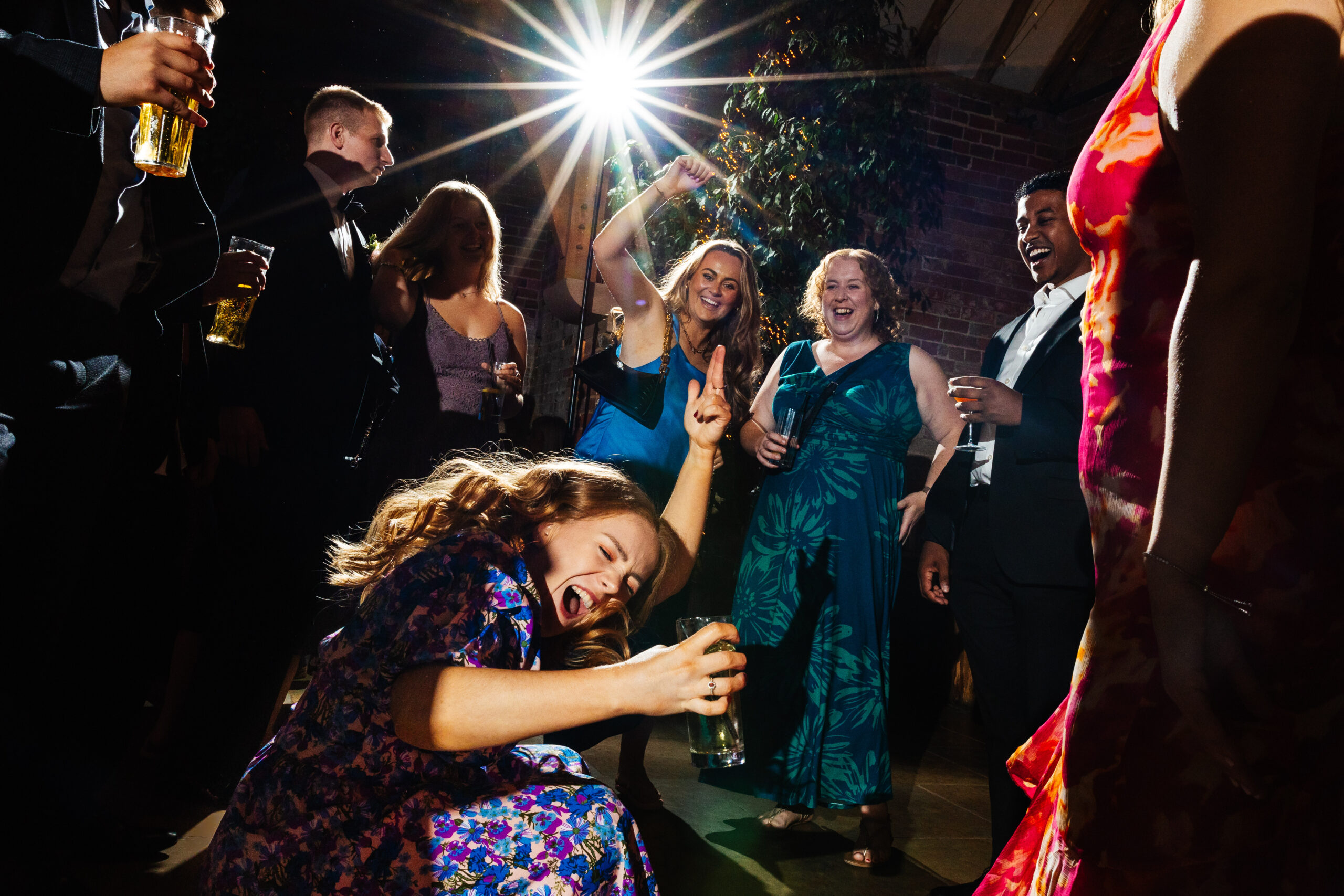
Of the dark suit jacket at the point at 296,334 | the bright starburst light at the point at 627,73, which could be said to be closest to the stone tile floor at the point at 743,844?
the dark suit jacket at the point at 296,334

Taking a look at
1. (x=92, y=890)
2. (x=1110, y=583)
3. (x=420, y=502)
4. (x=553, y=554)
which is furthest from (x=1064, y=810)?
(x=92, y=890)

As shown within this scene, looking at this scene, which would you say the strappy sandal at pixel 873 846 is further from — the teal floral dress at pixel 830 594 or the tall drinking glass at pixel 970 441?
the tall drinking glass at pixel 970 441

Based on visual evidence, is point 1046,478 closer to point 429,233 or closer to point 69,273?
point 69,273

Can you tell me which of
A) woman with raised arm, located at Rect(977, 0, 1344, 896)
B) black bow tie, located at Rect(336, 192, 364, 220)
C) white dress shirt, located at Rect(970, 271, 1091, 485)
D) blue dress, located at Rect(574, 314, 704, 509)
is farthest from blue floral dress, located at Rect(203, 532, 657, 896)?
black bow tie, located at Rect(336, 192, 364, 220)

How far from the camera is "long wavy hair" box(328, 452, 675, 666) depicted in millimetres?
1416

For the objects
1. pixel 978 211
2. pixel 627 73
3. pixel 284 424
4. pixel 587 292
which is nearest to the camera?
pixel 284 424

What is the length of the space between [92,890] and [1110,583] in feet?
6.30

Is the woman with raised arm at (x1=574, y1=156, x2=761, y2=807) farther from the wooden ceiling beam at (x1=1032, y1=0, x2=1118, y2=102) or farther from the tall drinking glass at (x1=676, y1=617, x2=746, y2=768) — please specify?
the wooden ceiling beam at (x1=1032, y1=0, x2=1118, y2=102)

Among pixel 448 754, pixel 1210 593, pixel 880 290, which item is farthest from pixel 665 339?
pixel 1210 593

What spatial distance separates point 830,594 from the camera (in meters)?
2.64

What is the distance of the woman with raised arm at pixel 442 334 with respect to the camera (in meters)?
2.89

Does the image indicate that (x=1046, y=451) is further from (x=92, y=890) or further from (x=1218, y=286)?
(x=92, y=890)

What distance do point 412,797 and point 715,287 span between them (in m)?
2.01

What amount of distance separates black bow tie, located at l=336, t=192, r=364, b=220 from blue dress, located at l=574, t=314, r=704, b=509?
3.25 ft
